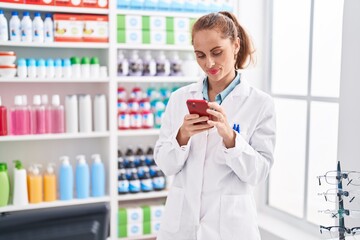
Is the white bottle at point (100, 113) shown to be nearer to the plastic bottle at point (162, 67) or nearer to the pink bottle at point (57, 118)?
the pink bottle at point (57, 118)

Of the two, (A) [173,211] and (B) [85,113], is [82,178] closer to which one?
(B) [85,113]

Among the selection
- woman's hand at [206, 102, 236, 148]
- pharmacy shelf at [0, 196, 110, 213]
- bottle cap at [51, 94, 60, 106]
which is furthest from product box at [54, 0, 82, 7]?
woman's hand at [206, 102, 236, 148]

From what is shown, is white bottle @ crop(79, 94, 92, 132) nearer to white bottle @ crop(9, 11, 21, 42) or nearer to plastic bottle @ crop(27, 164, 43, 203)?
plastic bottle @ crop(27, 164, 43, 203)

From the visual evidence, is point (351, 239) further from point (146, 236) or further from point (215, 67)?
point (146, 236)

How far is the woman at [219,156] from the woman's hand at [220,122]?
0.07 ft

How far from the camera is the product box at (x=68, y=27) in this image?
10.1 feet

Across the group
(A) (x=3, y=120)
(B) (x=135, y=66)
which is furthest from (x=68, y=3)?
(A) (x=3, y=120)

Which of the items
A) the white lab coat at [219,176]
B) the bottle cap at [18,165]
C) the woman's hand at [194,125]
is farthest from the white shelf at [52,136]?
the woman's hand at [194,125]

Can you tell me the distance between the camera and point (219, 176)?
69.3 inches

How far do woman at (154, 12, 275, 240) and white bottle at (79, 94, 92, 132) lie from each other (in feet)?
4.78

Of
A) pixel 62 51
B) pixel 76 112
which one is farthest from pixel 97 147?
pixel 62 51

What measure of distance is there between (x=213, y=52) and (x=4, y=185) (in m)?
1.88

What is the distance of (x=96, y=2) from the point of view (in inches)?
124

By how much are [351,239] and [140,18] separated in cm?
207
